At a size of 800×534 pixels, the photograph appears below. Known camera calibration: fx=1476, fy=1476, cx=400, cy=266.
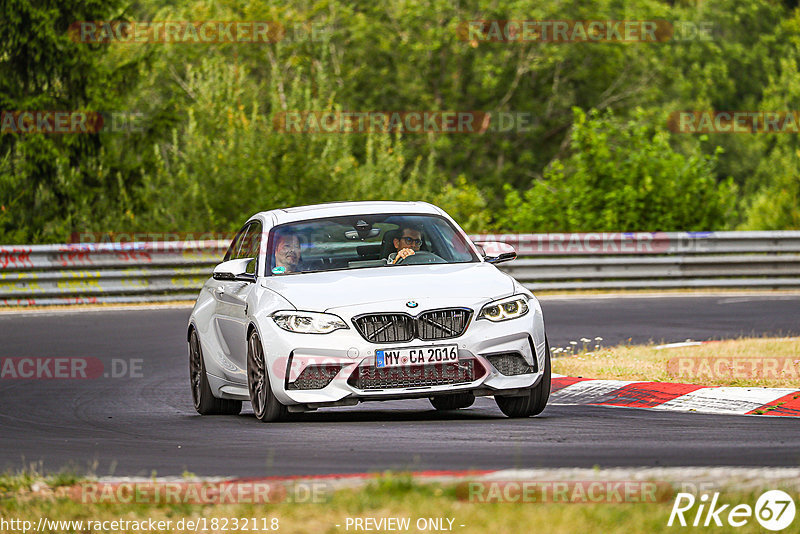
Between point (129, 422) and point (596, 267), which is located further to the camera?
point (596, 267)

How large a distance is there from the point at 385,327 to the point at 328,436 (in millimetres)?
911

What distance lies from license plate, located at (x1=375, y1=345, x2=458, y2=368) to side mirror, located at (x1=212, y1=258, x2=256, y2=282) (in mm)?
1599

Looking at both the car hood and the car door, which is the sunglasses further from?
the car door

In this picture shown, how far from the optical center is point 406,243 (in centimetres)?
1073

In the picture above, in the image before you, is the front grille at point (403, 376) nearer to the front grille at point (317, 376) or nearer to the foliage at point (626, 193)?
the front grille at point (317, 376)

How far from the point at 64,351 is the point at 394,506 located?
11.4 meters

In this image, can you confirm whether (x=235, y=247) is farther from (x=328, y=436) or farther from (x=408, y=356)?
(x=328, y=436)

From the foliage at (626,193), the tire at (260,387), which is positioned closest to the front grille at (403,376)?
the tire at (260,387)

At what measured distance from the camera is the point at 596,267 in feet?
79.9

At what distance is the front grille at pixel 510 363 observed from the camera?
959 cm

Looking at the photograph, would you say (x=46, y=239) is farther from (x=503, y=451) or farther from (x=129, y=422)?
(x=503, y=451)

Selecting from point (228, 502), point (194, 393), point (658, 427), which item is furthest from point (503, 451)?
point (194, 393)

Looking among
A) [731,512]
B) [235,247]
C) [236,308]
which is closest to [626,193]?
[235,247]

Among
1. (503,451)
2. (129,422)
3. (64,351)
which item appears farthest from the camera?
(64,351)
